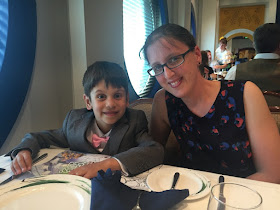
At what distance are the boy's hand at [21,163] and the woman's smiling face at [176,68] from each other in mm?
692

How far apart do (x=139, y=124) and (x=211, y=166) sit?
456mm

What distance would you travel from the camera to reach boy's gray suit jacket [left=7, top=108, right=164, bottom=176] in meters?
1.05

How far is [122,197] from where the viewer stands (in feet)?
1.97

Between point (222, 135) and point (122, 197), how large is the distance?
70cm

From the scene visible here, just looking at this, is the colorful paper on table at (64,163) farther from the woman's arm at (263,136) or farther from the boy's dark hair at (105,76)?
the woman's arm at (263,136)

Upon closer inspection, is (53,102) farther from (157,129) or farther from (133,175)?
Result: (133,175)

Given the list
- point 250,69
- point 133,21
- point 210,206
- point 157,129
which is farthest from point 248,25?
point 210,206

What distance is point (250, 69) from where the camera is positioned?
227 centimetres

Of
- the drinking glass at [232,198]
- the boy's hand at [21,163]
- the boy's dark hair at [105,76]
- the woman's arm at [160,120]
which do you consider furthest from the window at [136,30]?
the drinking glass at [232,198]

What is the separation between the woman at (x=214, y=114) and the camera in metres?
1.04

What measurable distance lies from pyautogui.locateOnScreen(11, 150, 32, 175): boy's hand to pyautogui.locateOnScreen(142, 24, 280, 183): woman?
0.69m

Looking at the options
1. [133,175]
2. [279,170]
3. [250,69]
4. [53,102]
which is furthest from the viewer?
[250,69]

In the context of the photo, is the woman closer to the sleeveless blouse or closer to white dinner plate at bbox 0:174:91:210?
the sleeveless blouse

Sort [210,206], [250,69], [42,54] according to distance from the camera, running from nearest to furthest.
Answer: [210,206] < [42,54] < [250,69]
